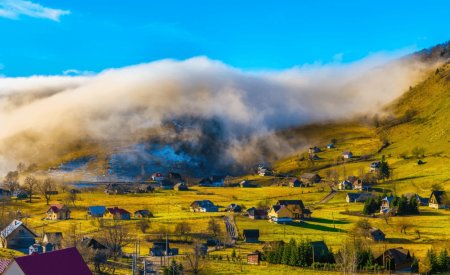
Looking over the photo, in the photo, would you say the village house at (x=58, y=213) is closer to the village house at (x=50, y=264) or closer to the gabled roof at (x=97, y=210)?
the gabled roof at (x=97, y=210)

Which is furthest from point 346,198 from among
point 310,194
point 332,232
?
point 332,232

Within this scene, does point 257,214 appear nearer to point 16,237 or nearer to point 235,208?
point 235,208

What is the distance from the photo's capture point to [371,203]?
11894 cm

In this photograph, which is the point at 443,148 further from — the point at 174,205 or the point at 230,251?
the point at 230,251

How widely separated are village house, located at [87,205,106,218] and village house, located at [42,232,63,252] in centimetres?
2984

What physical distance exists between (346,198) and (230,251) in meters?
61.2

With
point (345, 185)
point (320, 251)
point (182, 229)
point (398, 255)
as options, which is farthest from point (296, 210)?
point (345, 185)

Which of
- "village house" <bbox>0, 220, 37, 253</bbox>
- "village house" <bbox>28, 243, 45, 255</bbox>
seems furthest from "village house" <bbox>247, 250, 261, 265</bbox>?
"village house" <bbox>0, 220, 37, 253</bbox>

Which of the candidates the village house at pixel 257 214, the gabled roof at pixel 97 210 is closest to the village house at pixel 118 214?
the gabled roof at pixel 97 210

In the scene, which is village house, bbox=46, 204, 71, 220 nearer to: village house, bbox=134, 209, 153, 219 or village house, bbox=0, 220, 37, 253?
village house, bbox=134, 209, 153, 219

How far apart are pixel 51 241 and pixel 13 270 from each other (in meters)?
46.2

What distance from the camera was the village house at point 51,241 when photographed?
8919 centimetres

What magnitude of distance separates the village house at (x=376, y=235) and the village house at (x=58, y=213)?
6777 cm

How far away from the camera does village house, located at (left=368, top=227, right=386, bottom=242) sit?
299 ft
